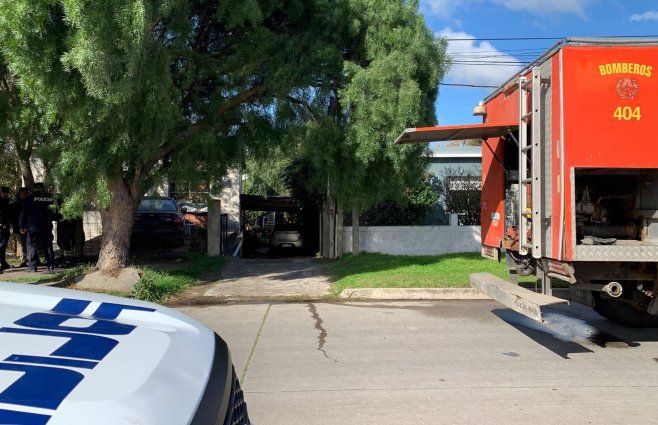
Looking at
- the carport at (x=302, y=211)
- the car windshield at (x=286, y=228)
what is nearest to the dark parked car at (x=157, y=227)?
the carport at (x=302, y=211)

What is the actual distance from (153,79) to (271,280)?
16.8 feet

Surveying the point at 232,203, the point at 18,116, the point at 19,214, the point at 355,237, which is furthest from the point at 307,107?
the point at 232,203

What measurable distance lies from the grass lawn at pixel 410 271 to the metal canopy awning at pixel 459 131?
358 centimetres

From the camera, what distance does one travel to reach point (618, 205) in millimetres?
6750

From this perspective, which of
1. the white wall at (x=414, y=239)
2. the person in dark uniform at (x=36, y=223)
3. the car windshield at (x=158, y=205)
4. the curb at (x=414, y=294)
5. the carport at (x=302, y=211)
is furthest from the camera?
the carport at (x=302, y=211)

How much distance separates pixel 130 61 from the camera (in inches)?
298

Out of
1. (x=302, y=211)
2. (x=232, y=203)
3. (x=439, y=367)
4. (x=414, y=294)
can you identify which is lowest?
(x=439, y=367)

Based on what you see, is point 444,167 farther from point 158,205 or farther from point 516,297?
point 516,297

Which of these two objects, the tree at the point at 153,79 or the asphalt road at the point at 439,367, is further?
the tree at the point at 153,79

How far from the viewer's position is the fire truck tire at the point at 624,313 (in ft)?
22.7

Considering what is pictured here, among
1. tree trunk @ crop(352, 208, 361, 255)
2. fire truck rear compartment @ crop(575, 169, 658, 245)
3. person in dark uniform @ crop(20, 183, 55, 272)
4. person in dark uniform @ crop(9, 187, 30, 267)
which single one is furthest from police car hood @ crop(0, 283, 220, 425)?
tree trunk @ crop(352, 208, 361, 255)

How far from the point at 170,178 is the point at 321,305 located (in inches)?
157

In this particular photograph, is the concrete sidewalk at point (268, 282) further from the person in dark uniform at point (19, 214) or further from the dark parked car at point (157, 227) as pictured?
the person in dark uniform at point (19, 214)

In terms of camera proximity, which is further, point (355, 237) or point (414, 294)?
point (355, 237)
